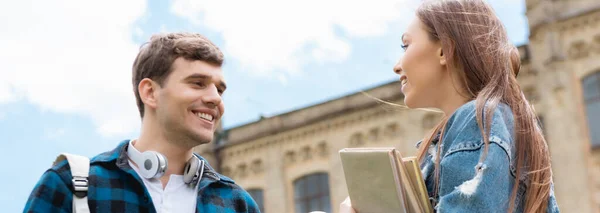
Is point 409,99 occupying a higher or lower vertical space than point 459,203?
higher

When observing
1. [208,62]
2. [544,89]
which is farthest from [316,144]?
[208,62]

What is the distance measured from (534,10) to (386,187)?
19242 millimetres

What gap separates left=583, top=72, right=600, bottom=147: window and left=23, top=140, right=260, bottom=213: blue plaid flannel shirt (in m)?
17.2

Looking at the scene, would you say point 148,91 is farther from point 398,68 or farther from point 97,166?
point 398,68

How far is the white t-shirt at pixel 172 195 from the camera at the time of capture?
165 inches

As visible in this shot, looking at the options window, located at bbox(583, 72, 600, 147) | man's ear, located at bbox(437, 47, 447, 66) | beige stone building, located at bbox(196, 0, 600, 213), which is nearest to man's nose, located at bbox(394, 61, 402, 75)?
man's ear, located at bbox(437, 47, 447, 66)

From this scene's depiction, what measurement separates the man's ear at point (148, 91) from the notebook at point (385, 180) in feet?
4.64

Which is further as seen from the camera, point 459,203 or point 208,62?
point 208,62

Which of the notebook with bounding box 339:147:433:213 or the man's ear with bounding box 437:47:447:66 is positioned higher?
the man's ear with bounding box 437:47:447:66

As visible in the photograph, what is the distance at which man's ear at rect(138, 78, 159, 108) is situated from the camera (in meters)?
4.38

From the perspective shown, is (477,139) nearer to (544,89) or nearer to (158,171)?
(158,171)

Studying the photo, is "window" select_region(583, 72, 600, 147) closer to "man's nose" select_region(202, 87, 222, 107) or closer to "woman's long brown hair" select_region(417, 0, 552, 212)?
"man's nose" select_region(202, 87, 222, 107)

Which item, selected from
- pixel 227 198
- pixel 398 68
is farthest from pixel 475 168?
pixel 227 198

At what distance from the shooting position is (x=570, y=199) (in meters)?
20.6
